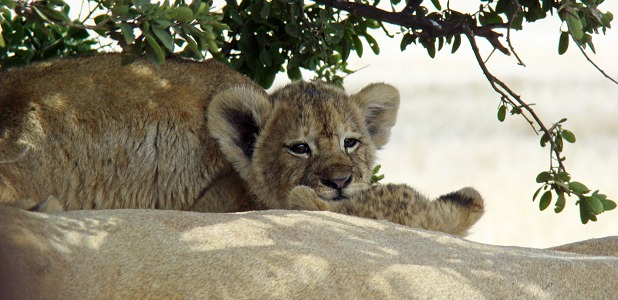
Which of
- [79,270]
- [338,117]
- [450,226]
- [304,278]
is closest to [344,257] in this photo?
[304,278]

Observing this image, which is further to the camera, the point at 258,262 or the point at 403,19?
the point at 403,19

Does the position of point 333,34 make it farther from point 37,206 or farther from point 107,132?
point 37,206

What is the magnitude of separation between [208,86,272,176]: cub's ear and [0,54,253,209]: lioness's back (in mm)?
81

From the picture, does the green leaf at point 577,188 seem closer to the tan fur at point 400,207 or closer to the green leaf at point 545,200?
the green leaf at point 545,200

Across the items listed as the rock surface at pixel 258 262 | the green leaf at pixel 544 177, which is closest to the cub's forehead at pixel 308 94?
the green leaf at pixel 544 177

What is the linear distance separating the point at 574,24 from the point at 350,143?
1495 mm

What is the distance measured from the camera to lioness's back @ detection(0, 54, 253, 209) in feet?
17.0

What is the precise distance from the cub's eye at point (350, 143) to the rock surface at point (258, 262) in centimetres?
155

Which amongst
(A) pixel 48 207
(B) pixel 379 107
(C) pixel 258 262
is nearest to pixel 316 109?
(B) pixel 379 107

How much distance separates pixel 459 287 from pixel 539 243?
5698 mm

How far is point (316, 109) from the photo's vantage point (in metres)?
5.89

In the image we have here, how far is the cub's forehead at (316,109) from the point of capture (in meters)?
5.84

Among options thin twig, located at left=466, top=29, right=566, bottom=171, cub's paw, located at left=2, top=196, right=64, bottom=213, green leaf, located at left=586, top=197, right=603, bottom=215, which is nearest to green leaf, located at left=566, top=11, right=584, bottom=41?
thin twig, located at left=466, top=29, right=566, bottom=171

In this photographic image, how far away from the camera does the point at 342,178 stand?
216 inches
